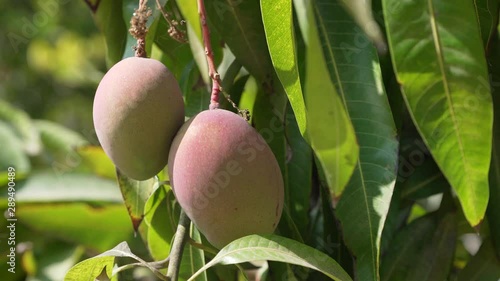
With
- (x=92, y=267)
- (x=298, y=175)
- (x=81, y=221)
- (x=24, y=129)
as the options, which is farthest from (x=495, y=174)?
(x=24, y=129)

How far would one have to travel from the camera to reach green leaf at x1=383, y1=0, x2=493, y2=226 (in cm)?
57

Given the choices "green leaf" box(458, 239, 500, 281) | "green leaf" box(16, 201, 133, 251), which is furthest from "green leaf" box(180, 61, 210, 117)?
"green leaf" box(16, 201, 133, 251)

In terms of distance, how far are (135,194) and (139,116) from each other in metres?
0.17

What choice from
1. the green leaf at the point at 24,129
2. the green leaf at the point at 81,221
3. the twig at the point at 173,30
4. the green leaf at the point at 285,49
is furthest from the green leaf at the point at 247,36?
the green leaf at the point at 24,129

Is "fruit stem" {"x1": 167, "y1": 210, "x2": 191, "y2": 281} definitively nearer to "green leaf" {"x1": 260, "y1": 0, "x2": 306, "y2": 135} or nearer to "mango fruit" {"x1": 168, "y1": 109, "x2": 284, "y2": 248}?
"mango fruit" {"x1": 168, "y1": 109, "x2": 284, "y2": 248}

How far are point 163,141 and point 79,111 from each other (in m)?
3.12

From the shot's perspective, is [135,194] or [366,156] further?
[135,194]

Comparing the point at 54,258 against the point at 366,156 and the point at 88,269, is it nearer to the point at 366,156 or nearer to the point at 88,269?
the point at 88,269

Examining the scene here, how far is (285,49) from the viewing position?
582mm

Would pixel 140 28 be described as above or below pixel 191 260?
above

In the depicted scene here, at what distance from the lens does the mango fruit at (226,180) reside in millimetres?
596

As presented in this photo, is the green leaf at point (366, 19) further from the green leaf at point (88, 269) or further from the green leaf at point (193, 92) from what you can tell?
the green leaf at point (88, 269)

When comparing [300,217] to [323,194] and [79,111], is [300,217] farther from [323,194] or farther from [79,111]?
[79,111]

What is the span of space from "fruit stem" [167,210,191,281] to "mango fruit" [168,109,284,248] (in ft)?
0.13
